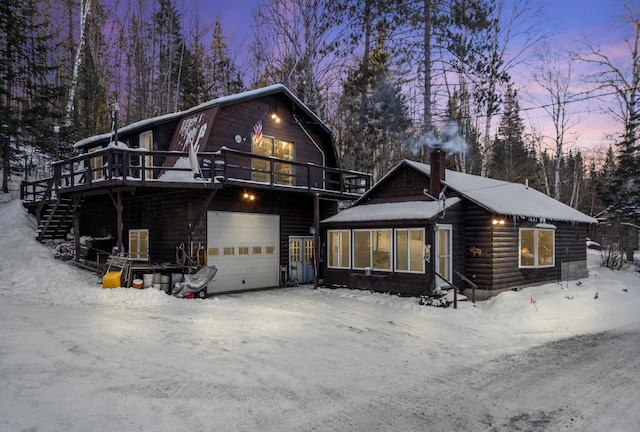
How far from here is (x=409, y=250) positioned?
14672 mm

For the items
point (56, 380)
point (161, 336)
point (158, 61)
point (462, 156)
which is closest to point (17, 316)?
point (161, 336)

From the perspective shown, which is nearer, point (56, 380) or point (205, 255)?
point (56, 380)

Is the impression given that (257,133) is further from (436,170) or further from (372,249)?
(436,170)

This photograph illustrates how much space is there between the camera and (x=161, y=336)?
27.9ft

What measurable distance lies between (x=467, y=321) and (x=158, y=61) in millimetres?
33469

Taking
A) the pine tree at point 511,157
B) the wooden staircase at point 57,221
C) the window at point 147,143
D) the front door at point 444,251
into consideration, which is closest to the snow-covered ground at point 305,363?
the front door at point 444,251

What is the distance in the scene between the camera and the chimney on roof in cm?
1560

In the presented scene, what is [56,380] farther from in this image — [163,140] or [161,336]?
[163,140]

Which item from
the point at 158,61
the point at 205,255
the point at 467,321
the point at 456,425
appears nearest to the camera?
the point at 456,425

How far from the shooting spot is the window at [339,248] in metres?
16.6

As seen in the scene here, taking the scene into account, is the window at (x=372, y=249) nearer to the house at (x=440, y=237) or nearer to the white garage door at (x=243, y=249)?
the house at (x=440, y=237)

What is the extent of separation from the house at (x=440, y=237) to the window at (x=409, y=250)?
0.11 feet

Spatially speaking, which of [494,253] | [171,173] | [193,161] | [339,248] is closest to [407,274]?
[494,253]

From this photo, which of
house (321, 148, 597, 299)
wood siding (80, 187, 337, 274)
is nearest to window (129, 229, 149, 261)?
wood siding (80, 187, 337, 274)
